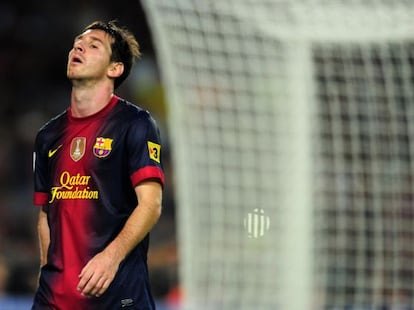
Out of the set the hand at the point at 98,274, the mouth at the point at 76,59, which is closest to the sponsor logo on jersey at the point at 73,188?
the hand at the point at 98,274

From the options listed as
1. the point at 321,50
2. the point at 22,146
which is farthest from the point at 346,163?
the point at 22,146

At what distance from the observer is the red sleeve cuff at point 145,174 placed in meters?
3.53

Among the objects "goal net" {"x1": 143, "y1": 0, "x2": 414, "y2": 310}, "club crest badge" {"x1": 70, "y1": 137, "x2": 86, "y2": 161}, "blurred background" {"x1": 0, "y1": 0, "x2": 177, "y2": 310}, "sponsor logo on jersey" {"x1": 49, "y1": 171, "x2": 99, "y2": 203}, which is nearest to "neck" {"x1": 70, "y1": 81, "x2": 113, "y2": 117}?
"club crest badge" {"x1": 70, "y1": 137, "x2": 86, "y2": 161}

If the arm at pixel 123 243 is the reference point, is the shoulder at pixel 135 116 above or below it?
above

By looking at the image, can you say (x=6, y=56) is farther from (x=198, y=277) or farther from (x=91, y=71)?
(x=91, y=71)

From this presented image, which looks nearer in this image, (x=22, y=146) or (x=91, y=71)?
(x=91, y=71)

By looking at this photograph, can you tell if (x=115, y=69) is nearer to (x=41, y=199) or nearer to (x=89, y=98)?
(x=89, y=98)

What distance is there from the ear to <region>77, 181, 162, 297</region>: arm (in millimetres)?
430

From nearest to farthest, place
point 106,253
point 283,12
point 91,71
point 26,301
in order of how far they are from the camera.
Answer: point 106,253 < point 91,71 < point 283,12 < point 26,301

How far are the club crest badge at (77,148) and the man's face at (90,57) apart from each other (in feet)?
0.72

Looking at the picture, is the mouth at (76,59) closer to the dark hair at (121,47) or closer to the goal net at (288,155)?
the dark hair at (121,47)

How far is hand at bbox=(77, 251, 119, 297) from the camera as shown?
3.37 metres

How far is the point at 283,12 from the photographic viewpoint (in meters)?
6.92

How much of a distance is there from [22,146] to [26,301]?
18.3ft
